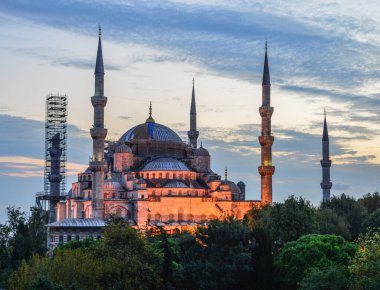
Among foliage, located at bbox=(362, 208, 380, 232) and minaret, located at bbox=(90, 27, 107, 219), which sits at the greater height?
minaret, located at bbox=(90, 27, 107, 219)

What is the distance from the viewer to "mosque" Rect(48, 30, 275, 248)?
6475 cm

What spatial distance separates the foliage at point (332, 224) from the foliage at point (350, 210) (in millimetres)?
4395

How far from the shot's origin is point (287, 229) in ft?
165

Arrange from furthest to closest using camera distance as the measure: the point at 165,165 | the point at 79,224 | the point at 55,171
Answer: the point at 55,171
the point at 165,165
the point at 79,224

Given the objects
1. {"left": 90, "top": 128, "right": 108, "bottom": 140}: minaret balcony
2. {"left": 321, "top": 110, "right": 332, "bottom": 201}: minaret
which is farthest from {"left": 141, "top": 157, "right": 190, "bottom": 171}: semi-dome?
{"left": 321, "top": 110, "right": 332, "bottom": 201}: minaret

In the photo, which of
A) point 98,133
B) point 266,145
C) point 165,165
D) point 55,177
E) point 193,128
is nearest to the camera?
point 98,133

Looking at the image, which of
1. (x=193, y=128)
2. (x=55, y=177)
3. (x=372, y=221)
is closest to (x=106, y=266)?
(x=372, y=221)

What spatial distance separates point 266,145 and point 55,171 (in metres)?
22.0

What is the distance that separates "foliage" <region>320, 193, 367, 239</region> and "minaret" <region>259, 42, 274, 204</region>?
4.67 metres

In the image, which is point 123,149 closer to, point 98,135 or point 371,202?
point 98,135

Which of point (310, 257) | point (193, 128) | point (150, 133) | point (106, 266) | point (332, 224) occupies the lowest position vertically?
point (106, 266)

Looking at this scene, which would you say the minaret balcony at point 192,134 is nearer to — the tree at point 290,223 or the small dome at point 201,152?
the small dome at point 201,152

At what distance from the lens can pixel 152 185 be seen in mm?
70938

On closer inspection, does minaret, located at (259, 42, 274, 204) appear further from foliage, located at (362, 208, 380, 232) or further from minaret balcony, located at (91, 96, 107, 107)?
minaret balcony, located at (91, 96, 107, 107)
